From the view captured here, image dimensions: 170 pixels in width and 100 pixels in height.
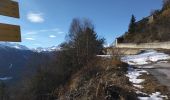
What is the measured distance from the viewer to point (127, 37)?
77.5 m

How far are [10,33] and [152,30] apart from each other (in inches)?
2640

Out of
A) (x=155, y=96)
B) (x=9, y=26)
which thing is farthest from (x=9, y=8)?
(x=155, y=96)

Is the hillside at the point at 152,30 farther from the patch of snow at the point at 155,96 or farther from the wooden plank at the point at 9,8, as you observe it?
the wooden plank at the point at 9,8

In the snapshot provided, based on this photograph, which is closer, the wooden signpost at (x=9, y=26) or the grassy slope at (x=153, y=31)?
the wooden signpost at (x=9, y=26)

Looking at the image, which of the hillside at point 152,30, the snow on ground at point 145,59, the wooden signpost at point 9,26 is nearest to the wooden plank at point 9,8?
the wooden signpost at point 9,26

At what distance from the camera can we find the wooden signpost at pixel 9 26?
18.2ft

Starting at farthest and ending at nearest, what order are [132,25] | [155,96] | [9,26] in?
[132,25] → [155,96] → [9,26]

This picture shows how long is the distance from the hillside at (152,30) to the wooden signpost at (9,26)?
5517 centimetres

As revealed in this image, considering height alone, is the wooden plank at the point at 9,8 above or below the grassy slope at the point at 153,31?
below

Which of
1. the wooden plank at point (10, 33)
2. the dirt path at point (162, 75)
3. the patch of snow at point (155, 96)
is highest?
the wooden plank at point (10, 33)

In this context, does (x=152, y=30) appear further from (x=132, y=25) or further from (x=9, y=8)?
(x=9, y=8)

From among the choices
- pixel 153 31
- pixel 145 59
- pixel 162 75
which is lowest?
pixel 162 75

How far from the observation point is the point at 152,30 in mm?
70750

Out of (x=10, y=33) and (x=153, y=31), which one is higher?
(x=153, y=31)
